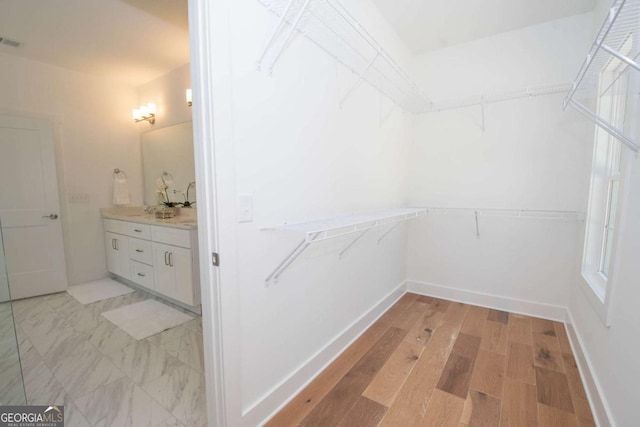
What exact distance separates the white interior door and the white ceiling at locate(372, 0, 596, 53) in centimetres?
385

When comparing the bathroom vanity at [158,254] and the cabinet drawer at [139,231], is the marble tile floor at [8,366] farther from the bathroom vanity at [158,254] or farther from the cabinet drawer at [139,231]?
the cabinet drawer at [139,231]

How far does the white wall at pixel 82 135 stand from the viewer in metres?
2.96

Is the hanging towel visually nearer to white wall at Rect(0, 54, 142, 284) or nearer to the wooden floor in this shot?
white wall at Rect(0, 54, 142, 284)

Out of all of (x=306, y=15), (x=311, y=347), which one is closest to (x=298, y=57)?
(x=306, y=15)

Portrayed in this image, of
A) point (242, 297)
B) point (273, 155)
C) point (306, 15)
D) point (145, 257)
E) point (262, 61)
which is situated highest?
point (306, 15)

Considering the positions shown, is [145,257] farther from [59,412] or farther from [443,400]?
[443,400]

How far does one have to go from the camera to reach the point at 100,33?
246 centimetres

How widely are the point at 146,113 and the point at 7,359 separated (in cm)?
296

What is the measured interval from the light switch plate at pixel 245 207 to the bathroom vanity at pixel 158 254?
4.63 ft

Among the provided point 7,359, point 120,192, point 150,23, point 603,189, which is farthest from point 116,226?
point 603,189

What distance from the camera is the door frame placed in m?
1.00

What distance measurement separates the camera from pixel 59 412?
1.38m

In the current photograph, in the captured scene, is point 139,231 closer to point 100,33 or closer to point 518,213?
point 100,33

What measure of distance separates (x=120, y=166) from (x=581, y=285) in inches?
200
